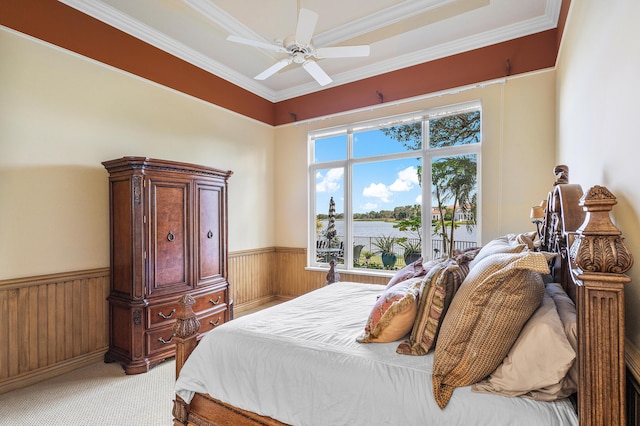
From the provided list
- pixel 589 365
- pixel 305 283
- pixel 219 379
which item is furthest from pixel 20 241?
pixel 589 365

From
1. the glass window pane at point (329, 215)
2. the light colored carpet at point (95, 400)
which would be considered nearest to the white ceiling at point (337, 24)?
the glass window pane at point (329, 215)

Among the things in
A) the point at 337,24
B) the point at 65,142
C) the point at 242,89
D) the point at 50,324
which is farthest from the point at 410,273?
the point at 242,89

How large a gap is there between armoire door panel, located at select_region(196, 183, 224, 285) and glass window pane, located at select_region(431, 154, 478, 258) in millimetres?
2565

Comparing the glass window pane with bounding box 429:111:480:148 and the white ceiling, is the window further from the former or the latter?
the white ceiling

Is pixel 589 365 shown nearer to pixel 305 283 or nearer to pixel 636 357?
pixel 636 357

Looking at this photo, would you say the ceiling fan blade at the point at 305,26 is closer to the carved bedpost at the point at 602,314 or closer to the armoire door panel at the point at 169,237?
the armoire door panel at the point at 169,237

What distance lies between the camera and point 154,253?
289cm

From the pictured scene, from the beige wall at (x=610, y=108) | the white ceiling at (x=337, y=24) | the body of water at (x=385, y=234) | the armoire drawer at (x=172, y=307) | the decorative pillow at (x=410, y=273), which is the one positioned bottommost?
the armoire drawer at (x=172, y=307)

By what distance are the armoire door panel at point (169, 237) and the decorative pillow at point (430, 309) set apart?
93.1 inches

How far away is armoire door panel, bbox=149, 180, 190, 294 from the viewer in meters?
2.90

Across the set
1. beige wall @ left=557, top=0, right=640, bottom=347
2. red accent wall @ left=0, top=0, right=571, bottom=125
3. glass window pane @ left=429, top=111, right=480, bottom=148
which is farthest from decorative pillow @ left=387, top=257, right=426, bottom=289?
red accent wall @ left=0, top=0, right=571, bottom=125

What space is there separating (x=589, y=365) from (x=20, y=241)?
358 cm

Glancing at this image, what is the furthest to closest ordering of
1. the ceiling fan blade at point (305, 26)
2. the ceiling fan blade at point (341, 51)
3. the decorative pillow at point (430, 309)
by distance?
the ceiling fan blade at point (341, 51) < the ceiling fan blade at point (305, 26) < the decorative pillow at point (430, 309)

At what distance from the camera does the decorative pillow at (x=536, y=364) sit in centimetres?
110
